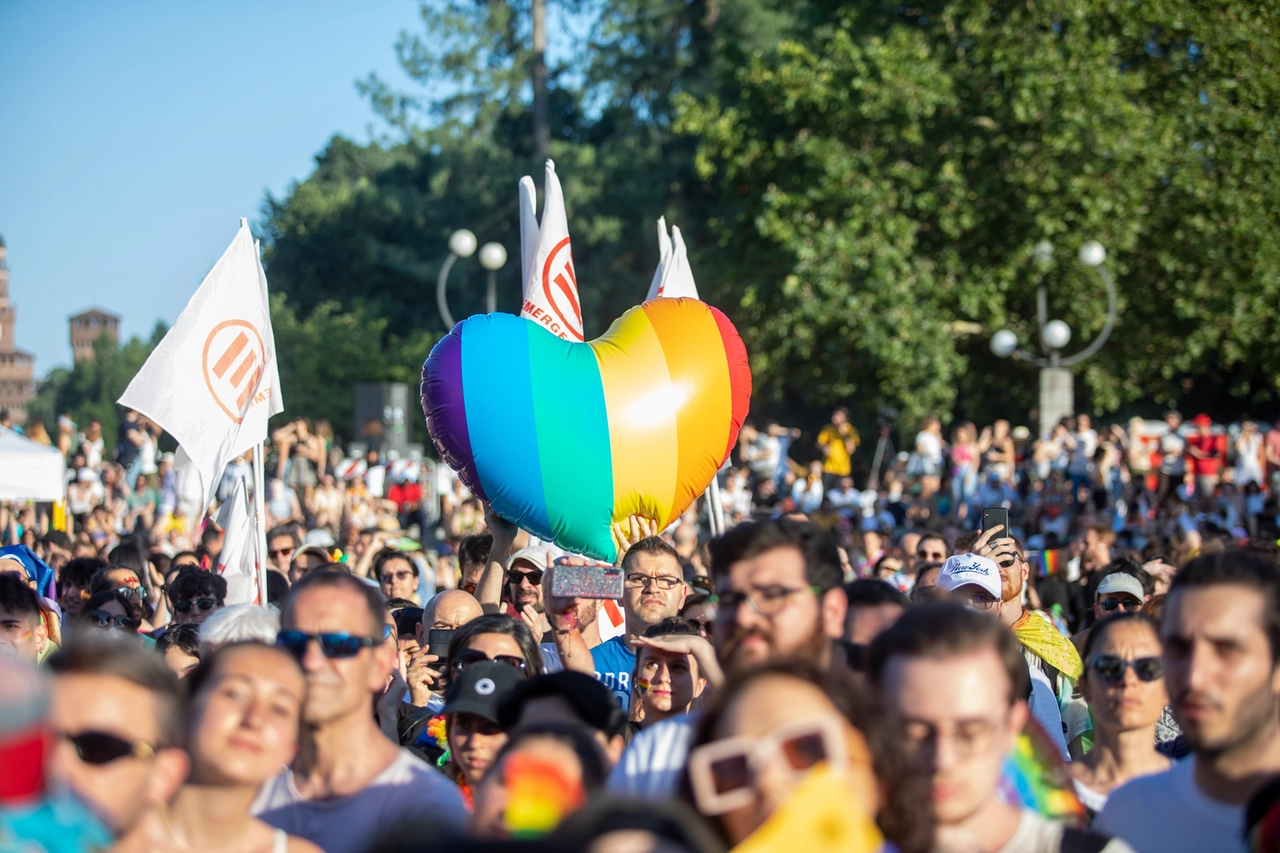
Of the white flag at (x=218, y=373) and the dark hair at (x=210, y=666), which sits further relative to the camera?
the white flag at (x=218, y=373)

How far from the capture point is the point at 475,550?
23.2 ft

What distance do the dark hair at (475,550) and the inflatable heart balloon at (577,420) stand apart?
131 centimetres

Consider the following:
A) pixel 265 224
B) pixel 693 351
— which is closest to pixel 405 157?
pixel 265 224

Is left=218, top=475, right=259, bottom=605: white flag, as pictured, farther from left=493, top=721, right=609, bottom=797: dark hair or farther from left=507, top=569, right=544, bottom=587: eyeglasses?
left=493, top=721, right=609, bottom=797: dark hair

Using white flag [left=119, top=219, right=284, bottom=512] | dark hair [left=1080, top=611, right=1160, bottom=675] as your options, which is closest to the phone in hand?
dark hair [left=1080, top=611, right=1160, bottom=675]

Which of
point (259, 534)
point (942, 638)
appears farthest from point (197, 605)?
point (942, 638)

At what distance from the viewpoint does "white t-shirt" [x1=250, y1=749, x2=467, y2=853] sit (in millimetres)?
3137

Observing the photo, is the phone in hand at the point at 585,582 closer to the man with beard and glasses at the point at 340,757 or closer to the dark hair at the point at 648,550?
the dark hair at the point at 648,550

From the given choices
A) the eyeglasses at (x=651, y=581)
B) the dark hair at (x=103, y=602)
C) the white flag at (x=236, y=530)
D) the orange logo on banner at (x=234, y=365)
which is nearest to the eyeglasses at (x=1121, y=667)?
the eyeglasses at (x=651, y=581)

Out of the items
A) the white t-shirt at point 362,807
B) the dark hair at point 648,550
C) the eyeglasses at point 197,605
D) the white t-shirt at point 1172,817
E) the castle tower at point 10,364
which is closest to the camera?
the white t-shirt at point 1172,817

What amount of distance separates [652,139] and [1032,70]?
580 inches

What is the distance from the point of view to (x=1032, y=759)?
123 inches

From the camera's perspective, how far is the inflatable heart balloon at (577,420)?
558 centimetres

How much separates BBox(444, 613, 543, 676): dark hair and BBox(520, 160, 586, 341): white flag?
322 cm
